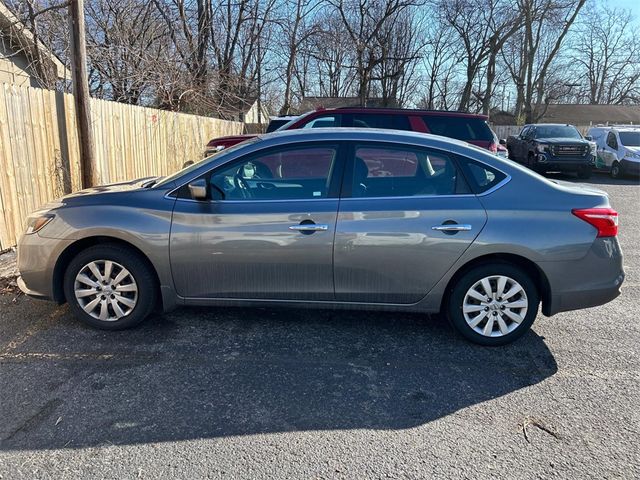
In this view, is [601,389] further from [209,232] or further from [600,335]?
[209,232]

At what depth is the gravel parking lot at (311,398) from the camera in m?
2.58

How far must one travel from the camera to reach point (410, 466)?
2561 mm

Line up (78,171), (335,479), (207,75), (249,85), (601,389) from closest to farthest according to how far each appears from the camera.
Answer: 1. (335,479)
2. (601,389)
3. (78,171)
4. (207,75)
5. (249,85)

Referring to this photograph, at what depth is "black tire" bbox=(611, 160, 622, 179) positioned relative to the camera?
1769 cm

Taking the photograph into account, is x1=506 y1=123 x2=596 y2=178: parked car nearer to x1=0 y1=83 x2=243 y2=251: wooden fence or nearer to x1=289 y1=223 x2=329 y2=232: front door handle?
x1=0 y1=83 x2=243 y2=251: wooden fence

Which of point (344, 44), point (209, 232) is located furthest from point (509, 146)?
point (209, 232)

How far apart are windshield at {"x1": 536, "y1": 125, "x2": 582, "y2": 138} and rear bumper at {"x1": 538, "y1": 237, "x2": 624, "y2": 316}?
16362mm

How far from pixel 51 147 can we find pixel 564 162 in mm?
16340

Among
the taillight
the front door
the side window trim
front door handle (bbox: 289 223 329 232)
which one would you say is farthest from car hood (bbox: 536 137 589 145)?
front door handle (bbox: 289 223 329 232)

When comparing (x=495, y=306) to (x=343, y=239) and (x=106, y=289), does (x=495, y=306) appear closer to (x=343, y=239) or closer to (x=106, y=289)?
(x=343, y=239)

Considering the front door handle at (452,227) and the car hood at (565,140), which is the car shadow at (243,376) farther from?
the car hood at (565,140)

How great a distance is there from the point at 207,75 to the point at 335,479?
17.7 meters

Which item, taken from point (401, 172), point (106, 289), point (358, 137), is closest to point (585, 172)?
point (401, 172)

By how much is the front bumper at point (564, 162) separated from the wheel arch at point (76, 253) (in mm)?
16658
